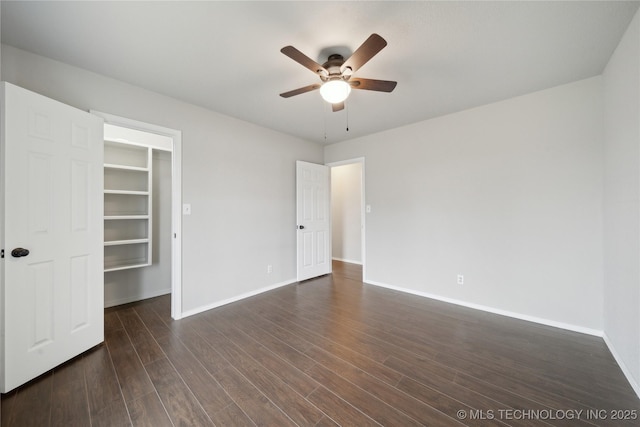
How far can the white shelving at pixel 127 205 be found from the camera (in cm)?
312

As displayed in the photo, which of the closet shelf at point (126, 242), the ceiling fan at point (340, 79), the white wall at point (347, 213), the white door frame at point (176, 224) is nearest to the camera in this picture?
the ceiling fan at point (340, 79)

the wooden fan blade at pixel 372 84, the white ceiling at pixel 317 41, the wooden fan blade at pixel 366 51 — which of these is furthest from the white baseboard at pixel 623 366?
the wooden fan blade at pixel 366 51

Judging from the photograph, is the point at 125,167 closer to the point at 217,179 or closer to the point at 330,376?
the point at 217,179

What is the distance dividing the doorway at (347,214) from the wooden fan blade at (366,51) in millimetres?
3972

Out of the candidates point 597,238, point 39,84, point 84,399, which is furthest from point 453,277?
point 39,84

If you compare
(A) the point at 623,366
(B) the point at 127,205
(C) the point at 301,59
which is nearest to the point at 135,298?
(B) the point at 127,205

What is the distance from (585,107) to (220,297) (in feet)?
15.1

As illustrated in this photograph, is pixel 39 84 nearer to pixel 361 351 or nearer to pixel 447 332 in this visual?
pixel 361 351

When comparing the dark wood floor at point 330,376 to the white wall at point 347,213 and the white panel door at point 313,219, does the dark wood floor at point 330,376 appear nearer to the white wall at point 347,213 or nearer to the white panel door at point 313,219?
the white panel door at point 313,219

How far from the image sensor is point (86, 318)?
2.07 m

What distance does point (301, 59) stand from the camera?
162 cm

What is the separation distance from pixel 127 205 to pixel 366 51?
3575mm

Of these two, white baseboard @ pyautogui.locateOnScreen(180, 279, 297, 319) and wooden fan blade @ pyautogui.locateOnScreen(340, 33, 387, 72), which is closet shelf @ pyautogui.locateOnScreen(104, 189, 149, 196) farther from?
wooden fan blade @ pyautogui.locateOnScreen(340, 33, 387, 72)

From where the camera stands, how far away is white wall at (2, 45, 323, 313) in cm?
214
